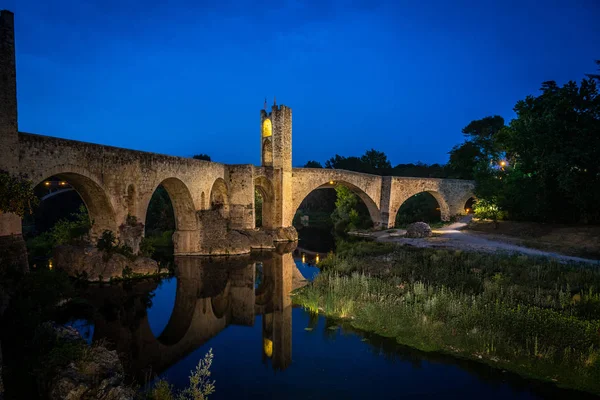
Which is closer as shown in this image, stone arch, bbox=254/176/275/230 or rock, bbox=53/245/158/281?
rock, bbox=53/245/158/281

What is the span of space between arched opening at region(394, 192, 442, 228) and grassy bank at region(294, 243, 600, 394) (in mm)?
23098

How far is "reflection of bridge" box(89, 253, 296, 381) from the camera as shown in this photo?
901cm

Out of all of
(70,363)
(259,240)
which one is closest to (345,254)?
(259,240)

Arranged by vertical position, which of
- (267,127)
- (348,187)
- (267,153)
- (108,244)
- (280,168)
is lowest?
(108,244)

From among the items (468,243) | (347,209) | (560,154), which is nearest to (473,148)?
(347,209)

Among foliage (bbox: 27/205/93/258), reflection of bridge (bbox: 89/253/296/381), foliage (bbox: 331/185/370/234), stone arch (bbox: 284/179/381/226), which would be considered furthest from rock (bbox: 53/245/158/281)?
→ foliage (bbox: 331/185/370/234)

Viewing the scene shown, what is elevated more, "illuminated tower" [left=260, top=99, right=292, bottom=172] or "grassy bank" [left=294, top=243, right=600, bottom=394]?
"illuminated tower" [left=260, top=99, right=292, bottom=172]

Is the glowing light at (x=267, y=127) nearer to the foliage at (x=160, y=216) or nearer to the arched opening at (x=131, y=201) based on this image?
the foliage at (x=160, y=216)

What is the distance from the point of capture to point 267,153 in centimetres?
2919

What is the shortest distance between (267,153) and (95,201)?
15974mm

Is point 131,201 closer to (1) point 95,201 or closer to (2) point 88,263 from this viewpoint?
(1) point 95,201

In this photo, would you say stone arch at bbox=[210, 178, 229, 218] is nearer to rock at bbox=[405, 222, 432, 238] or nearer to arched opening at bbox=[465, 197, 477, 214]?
rock at bbox=[405, 222, 432, 238]

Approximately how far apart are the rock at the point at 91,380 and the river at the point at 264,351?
72 centimetres

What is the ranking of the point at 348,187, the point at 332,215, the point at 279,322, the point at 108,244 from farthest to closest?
the point at 332,215, the point at 348,187, the point at 108,244, the point at 279,322
